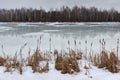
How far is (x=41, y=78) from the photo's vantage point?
4512 millimetres

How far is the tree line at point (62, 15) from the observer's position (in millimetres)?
66688

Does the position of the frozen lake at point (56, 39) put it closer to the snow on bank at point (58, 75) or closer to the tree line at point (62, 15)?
the snow on bank at point (58, 75)

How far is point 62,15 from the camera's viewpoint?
2798 inches

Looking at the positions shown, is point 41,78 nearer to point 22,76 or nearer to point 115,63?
point 22,76

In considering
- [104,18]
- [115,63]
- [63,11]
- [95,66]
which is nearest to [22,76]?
[95,66]

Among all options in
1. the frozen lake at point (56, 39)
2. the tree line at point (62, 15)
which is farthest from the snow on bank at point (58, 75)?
the tree line at point (62, 15)

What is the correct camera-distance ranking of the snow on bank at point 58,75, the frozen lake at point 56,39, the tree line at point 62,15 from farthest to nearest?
the tree line at point 62,15
the frozen lake at point 56,39
the snow on bank at point 58,75

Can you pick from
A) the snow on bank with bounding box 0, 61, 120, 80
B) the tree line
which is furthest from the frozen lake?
the tree line

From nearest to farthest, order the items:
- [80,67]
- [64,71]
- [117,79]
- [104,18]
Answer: [117,79]
[64,71]
[80,67]
[104,18]

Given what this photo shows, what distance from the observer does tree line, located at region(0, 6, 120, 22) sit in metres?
66.7

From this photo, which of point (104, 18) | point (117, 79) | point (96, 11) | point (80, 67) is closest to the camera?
point (117, 79)

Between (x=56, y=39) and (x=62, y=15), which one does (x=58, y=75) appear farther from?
(x=62, y=15)

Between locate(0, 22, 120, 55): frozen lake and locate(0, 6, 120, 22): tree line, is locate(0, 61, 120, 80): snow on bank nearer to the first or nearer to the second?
locate(0, 22, 120, 55): frozen lake

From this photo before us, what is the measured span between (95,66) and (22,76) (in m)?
1.48
